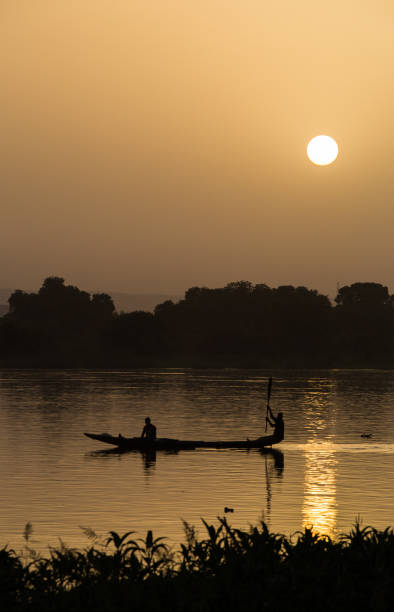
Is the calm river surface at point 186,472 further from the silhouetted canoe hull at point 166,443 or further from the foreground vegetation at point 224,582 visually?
→ the foreground vegetation at point 224,582

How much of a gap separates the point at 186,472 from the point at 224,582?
115ft

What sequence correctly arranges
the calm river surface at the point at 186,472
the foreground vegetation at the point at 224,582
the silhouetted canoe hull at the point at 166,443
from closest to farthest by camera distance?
the foreground vegetation at the point at 224,582 → the calm river surface at the point at 186,472 → the silhouetted canoe hull at the point at 166,443

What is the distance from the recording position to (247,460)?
53.9m

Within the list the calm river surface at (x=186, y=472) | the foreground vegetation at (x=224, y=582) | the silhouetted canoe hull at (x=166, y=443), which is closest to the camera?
the foreground vegetation at (x=224, y=582)

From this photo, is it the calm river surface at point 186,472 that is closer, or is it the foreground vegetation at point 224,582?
the foreground vegetation at point 224,582

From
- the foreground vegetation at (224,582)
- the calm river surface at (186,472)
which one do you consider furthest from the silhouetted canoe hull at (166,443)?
the foreground vegetation at (224,582)

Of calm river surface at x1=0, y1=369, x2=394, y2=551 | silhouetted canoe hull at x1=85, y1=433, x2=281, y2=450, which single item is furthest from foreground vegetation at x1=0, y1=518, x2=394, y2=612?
silhouetted canoe hull at x1=85, y1=433, x2=281, y2=450

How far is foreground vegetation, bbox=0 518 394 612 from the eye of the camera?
44.3 ft

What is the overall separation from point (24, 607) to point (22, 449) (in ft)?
160

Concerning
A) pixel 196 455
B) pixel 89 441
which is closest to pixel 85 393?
pixel 89 441

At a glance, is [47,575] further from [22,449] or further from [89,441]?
[89,441]

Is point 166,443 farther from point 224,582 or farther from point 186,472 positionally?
point 224,582

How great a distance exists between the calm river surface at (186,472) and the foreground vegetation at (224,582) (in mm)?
2165

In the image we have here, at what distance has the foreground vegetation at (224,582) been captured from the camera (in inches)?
532
